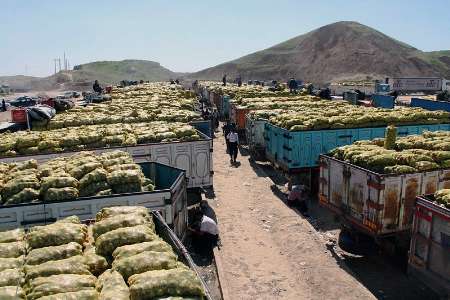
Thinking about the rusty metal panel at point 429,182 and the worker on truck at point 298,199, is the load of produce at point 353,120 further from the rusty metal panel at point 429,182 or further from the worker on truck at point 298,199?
the rusty metal panel at point 429,182

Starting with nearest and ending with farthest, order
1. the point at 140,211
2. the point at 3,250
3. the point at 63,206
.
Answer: the point at 3,250 < the point at 140,211 < the point at 63,206

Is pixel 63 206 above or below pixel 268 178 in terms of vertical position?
above

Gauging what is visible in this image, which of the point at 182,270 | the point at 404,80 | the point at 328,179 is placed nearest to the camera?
the point at 182,270

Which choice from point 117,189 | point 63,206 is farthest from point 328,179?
point 63,206

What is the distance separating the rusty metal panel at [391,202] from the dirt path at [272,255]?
155 centimetres

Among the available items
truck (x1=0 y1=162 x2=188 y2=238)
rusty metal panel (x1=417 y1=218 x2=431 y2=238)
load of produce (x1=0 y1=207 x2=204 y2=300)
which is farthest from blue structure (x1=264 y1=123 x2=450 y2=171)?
load of produce (x1=0 y1=207 x2=204 y2=300)

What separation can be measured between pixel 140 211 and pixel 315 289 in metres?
4.74

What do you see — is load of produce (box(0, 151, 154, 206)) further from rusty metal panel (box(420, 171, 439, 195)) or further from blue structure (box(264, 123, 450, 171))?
blue structure (box(264, 123, 450, 171))

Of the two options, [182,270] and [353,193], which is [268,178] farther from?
[182,270]

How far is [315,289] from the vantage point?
869 cm

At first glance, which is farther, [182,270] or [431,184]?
[431,184]

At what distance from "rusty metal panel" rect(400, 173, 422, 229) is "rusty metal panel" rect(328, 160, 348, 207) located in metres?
1.48

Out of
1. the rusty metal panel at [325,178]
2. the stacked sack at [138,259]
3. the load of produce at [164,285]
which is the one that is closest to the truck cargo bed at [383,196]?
the rusty metal panel at [325,178]

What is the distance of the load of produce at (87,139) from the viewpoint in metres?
12.0
